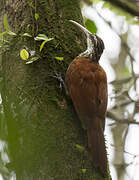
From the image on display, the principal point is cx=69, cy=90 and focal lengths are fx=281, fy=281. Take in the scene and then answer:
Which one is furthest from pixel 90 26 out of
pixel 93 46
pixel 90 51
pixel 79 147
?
pixel 79 147

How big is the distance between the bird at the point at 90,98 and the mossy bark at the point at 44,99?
8 centimetres

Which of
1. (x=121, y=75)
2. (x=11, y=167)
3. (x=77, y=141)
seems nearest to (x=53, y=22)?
(x=77, y=141)

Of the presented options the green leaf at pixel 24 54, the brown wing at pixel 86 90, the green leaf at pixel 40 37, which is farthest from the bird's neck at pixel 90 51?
the green leaf at pixel 24 54

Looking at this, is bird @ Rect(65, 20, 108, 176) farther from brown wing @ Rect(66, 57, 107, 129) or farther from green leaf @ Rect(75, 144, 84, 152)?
green leaf @ Rect(75, 144, 84, 152)

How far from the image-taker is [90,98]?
2.70 meters

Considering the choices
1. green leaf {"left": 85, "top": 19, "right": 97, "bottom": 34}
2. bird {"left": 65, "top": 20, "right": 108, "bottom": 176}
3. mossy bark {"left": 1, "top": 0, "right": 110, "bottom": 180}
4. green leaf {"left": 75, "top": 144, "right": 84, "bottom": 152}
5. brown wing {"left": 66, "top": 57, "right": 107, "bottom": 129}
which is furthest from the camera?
green leaf {"left": 85, "top": 19, "right": 97, "bottom": 34}

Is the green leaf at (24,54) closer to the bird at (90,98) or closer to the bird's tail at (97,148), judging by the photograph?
the bird at (90,98)

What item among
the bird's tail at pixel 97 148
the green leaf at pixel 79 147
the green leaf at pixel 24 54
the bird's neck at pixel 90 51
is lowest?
the bird's tail at pixel 97 148

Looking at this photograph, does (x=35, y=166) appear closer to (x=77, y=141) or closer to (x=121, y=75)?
(x=77, y=141)

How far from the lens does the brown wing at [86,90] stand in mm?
2618

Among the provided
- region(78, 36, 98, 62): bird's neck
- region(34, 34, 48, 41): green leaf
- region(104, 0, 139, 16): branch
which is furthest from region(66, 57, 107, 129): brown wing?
region(104, 0, 139, 16): branch

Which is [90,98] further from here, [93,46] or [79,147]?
[93,46]

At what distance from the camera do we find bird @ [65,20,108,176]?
95.4 inches

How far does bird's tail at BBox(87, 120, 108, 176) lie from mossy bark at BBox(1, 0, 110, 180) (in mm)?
61
